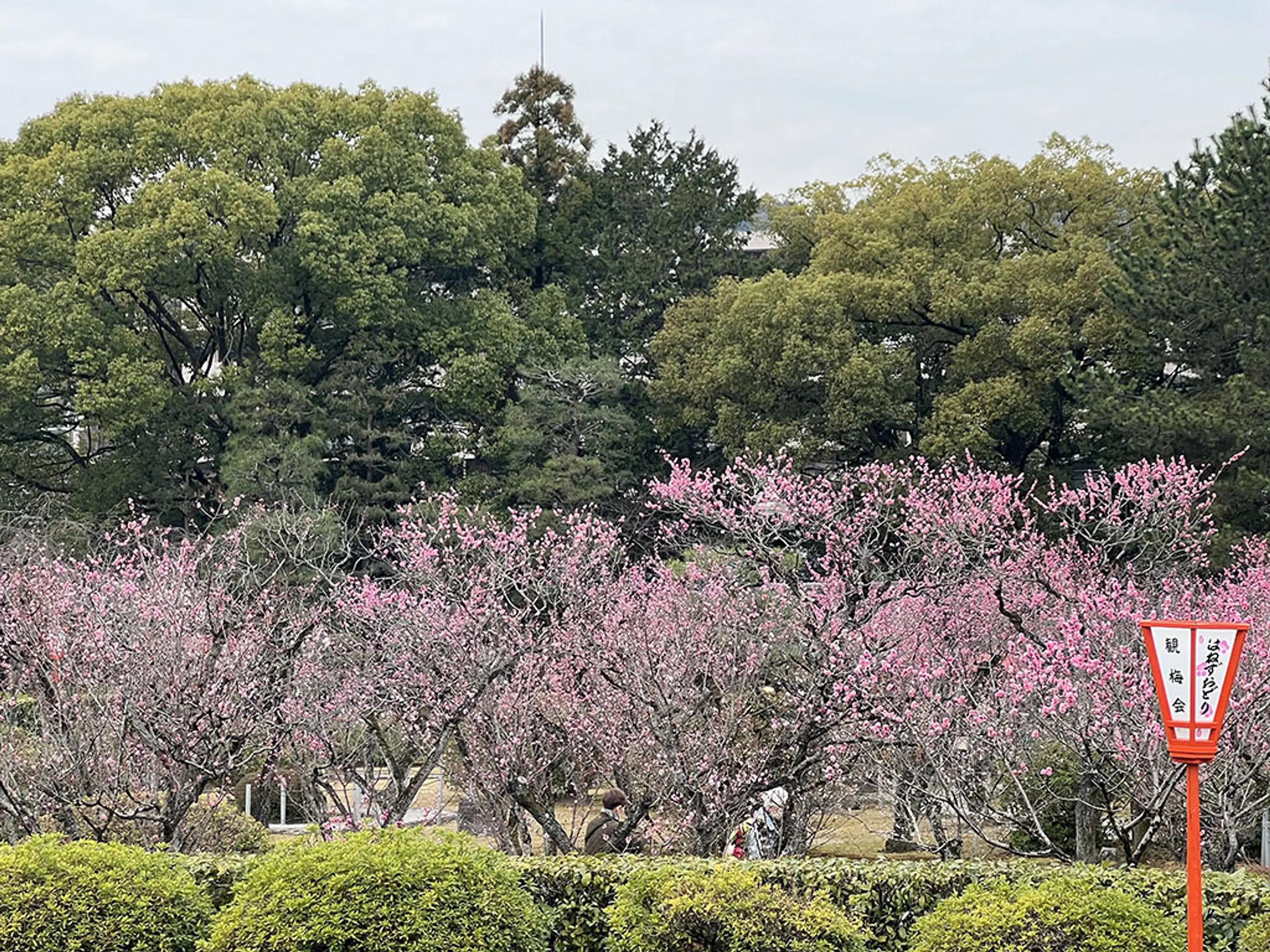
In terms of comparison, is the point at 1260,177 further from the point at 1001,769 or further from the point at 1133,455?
the point at 1001,769

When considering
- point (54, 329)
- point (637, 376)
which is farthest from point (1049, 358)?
point (54, 329)

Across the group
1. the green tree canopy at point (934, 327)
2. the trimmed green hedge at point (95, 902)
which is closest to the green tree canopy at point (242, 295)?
the green tree canopy at point (934, 327)

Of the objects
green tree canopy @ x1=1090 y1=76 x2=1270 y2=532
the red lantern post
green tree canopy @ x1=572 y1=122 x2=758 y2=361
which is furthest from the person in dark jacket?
green tree canopy @ x1=572 y1=122 x2=758 y2=361

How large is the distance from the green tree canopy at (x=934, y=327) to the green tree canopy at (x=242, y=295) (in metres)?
4.03

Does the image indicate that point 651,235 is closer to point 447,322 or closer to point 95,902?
point 447,322

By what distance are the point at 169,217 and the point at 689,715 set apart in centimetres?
1610

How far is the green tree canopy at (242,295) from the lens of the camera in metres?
21.7

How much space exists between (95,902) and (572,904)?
2008 millimetres

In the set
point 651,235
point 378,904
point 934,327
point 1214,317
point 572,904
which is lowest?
point 572,904

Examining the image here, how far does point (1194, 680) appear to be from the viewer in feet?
17.4

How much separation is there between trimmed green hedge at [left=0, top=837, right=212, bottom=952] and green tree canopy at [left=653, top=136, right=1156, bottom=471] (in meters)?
15.1

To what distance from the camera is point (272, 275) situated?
2272 centimetres

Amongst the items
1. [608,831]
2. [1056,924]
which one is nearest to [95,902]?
[608,831]

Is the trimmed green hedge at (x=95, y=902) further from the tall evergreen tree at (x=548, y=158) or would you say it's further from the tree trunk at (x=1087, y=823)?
the tall evergreen tree at (x=548, y=158)
